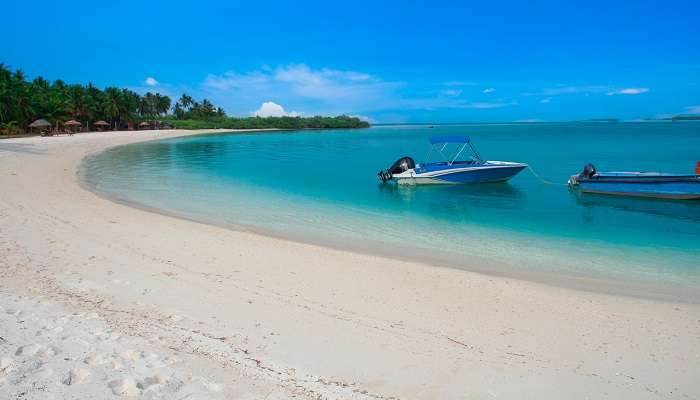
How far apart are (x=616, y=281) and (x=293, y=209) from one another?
10126 millimetres

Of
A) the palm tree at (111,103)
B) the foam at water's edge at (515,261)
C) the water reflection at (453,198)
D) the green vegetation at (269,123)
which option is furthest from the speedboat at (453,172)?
the green vegetation at (269,123)

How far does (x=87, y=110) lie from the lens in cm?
7500

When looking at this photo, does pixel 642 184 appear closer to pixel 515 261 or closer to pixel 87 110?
pixel 515 261

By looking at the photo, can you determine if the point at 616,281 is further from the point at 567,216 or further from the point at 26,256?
the point at 26,256

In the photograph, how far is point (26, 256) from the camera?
7430mm

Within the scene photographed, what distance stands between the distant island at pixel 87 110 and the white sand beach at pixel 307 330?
58.7 m

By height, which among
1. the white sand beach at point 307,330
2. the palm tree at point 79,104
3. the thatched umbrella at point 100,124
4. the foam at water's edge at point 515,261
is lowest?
the foam at water's edge at point 515,261

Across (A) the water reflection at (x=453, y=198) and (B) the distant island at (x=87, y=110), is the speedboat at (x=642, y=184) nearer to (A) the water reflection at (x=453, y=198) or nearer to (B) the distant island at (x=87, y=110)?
(A) the water reflection at (x=453, y=198)

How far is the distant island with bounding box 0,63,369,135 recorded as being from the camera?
5566cm

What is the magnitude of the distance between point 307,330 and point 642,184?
1825cm

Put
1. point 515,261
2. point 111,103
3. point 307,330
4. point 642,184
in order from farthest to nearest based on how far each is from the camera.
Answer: point 111,103 → point 642,184 → point 515,261 → point 307,330

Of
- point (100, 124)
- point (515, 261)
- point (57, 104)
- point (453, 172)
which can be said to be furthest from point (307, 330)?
point (100, 124)

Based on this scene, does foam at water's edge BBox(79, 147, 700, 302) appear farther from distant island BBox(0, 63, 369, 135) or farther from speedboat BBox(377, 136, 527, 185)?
distant island BBox(0, 63, 369, 135)

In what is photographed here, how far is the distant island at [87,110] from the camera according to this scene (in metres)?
55.7
